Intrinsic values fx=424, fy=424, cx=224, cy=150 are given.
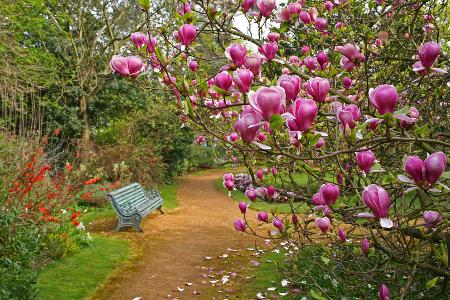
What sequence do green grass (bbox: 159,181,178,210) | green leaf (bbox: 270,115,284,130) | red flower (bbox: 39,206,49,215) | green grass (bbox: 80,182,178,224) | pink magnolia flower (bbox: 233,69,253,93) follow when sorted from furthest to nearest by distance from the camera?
green grass (bbox: 159,181,178,210) → green grass (bbox: 80,182,178,224) → red flower (bbox: 39,206,49,215) → pink magnolia flower (bbox: 233,69,253,93) → green leaf (bbox: 270,115,284,130)

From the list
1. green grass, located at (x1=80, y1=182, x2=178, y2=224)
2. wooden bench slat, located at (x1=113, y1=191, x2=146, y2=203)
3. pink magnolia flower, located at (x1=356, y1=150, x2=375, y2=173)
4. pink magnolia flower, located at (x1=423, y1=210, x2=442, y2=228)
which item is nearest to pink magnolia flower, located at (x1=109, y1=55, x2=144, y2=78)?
pink magnolia flower, located at (x1=356, y1=150, x2=375, y2=173)

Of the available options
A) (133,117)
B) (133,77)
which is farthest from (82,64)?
(133,77)

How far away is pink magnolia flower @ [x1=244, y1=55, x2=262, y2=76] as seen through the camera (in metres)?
1.69

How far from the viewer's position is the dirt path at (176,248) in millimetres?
5059

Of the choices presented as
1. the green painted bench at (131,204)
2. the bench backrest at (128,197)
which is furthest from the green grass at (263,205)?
the bench backrest at (128,197)

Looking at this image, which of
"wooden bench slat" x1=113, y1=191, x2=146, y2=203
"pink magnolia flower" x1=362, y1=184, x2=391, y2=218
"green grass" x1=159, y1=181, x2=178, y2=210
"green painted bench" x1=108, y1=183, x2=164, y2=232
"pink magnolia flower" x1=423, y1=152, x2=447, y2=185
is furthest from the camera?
"green grass" x1=159, y1=181, x2=178, y2=210

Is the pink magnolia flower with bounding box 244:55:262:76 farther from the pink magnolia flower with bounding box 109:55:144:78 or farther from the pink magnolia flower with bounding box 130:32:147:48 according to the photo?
the pink magnolia flower with bounding box 130:32:147:48

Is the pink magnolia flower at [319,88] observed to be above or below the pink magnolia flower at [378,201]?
above

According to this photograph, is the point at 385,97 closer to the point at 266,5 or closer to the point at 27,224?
the point at 266,5

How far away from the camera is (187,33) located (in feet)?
6.18

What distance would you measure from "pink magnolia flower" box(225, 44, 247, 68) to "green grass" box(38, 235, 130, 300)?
3.77 m

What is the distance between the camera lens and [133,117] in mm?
15641

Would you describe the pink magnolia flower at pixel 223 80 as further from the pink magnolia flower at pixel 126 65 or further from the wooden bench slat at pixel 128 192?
the wooden bench slat at pixel 128 192

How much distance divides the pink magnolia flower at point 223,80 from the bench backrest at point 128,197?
21.8 ft
